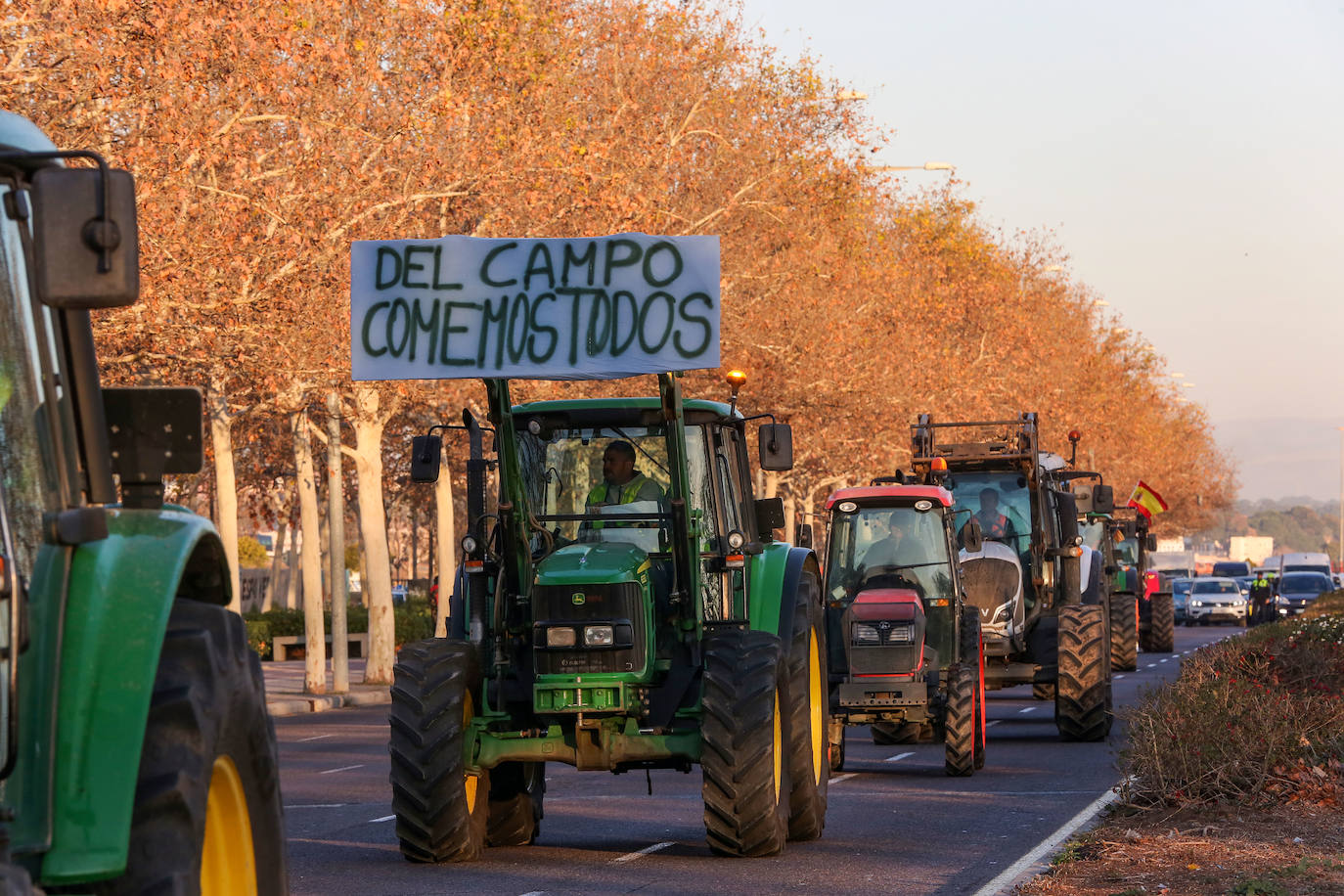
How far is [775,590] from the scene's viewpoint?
505 inches

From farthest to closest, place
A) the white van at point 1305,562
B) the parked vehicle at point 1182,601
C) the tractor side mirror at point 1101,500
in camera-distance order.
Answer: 1. the white van at point 1305,562
2. the parked vehicle at point 1182,601
3. the tractor side mirror at point 1101,500

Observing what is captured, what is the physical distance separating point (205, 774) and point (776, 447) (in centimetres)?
764

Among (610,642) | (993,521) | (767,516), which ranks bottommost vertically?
(610,642)

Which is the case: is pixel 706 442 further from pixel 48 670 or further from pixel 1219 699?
pixel 48 670

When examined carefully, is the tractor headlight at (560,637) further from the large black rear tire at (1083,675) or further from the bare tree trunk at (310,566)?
the bare tree trunk at (310,566)

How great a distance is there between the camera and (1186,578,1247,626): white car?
216ft

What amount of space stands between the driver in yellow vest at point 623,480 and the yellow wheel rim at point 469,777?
128cm

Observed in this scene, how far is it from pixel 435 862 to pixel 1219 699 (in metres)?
4.79

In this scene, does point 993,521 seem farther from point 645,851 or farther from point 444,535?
point 444,535

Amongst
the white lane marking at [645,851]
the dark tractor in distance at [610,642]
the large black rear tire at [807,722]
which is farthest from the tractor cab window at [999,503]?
the white lane marking at [645,851]

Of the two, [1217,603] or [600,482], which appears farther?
[1217,603]

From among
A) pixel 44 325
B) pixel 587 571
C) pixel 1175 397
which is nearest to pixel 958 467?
pixel 587 571

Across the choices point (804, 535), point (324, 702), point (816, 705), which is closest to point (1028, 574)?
point (804, 535)

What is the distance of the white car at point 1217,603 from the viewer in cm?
6569
